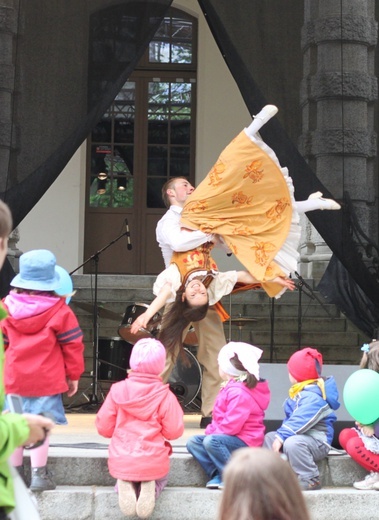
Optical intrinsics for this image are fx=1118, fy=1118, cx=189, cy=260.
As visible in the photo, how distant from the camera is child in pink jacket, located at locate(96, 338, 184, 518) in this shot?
5508 mm

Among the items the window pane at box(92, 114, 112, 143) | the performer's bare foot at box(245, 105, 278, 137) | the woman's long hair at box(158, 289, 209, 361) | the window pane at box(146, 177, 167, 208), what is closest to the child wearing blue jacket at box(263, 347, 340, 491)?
the woman's long hair at box(158, 289, 209, 361)

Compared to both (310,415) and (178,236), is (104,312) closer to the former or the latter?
(178,236)

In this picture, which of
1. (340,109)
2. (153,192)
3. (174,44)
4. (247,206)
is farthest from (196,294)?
(174,44)

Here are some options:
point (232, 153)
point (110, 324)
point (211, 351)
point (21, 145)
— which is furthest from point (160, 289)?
point (110, 324)

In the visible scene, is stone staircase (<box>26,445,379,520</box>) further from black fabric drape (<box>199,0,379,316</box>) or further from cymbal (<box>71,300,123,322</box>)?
cymbal (<box>71,300,123,322</box>)

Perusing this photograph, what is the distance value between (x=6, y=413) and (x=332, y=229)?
5.30m

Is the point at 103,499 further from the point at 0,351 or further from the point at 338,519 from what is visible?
the point at 0,351

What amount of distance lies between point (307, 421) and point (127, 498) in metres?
1.10

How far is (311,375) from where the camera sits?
6160 mm

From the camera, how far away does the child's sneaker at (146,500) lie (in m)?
5.49

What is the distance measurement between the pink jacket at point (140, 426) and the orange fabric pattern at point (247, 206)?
1.75 m

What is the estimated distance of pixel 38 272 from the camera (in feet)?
18.3

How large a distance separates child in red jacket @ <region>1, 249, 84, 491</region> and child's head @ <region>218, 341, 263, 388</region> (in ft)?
2.66

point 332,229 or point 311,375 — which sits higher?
point 332,229
